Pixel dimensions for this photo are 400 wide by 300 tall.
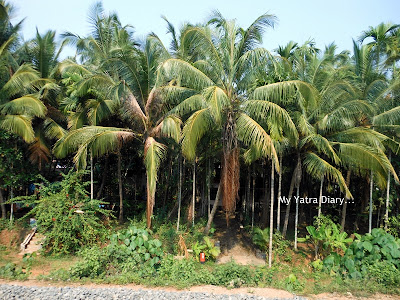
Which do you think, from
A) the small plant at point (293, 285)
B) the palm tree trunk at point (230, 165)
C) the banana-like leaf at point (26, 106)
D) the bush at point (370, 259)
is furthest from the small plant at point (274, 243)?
the banana-like leaf at point (26, 106)

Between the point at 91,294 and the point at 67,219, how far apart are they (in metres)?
3.84

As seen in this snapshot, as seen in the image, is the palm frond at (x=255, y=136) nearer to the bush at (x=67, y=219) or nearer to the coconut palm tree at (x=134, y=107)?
the coconut palm tree at (x=134, y=107)

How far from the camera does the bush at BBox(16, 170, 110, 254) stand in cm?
1044

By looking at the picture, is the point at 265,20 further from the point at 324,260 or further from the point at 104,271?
the point at 104,271

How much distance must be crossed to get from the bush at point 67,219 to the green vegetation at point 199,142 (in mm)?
46

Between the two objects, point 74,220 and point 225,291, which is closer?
point 225,291

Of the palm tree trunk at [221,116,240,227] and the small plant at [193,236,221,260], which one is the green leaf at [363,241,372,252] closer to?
the palm tree trunk at [221,116,240,227]

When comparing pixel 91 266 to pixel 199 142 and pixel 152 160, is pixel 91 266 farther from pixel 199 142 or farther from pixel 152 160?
pixel 199 142

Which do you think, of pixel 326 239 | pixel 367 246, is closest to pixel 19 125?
pixel 326 239

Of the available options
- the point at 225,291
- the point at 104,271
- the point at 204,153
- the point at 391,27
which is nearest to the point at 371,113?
the point at 391,27

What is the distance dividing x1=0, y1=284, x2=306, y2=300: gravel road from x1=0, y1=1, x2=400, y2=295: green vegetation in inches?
27.6

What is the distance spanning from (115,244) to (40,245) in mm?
3867

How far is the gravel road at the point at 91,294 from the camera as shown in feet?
23.0

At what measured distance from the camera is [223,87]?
1027cm
